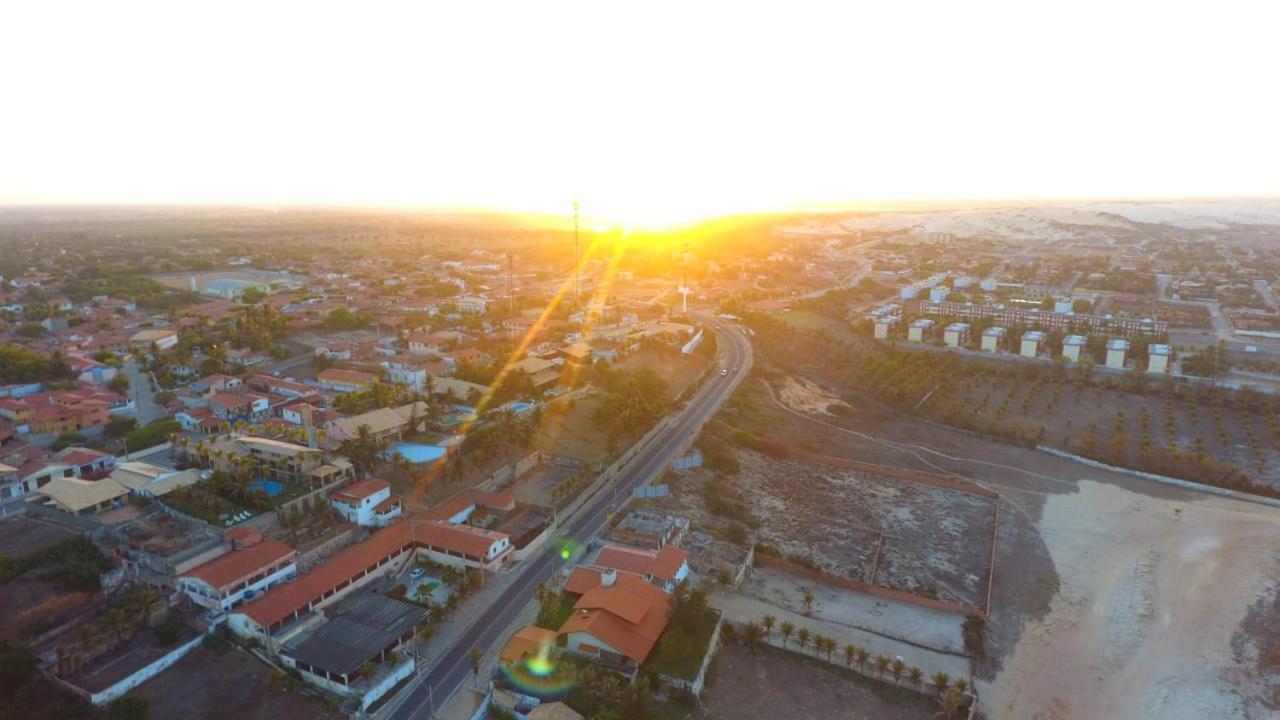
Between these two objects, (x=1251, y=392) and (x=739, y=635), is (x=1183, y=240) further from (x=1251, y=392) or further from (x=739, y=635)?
(x=739, y=635)

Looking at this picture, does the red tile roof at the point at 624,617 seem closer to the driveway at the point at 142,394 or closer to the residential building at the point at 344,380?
the residential building at the point at 344,380

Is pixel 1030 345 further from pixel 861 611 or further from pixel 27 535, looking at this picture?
pixel 27 535

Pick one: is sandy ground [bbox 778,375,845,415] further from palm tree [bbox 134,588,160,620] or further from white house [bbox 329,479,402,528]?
palm tree [bbox 134,588,160,620]

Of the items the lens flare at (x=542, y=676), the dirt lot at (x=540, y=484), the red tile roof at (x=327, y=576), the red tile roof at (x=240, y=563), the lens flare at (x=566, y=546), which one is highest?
the red tile roof at (x=240, y=563)

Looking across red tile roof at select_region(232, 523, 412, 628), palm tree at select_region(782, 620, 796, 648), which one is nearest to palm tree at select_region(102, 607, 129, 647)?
red tile roof at select_region(232, 523, 412, 628)

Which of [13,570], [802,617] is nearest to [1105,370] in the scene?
[802,617]

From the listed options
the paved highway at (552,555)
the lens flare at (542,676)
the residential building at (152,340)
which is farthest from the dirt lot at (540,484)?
the residential building at (152,340)
